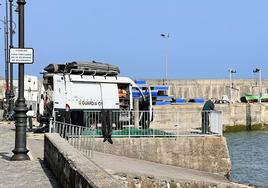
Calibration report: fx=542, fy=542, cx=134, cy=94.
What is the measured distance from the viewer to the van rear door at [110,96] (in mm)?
22109

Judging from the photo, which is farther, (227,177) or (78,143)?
(227,177)

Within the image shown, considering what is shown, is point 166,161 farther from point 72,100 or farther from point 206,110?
point 72,100

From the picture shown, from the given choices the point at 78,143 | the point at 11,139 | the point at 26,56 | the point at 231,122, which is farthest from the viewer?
the point at 231,122

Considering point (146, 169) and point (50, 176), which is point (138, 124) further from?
point (50, 176)

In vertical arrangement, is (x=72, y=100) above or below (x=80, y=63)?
below

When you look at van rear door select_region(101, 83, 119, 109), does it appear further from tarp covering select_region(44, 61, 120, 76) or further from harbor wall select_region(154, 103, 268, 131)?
harbor wall select_region(154, 103, 268, 131)

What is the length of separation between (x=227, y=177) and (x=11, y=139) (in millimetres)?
8215

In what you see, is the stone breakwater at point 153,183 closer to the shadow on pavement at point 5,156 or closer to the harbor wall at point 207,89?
the shadow on pavement at point 5,156

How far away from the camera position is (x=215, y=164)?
19.5 m

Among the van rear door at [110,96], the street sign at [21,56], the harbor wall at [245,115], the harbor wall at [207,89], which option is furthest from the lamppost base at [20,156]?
the harbor wall at [207,89]

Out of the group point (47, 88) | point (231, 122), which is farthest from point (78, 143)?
point (231, 122)

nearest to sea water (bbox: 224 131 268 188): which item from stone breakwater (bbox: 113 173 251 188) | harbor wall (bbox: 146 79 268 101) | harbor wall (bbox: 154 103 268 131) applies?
stone breakwater (bbox: 113 173 251 188)

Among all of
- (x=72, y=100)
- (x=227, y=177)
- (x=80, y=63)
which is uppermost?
(x=80, y=63)

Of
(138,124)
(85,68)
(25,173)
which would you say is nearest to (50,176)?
(25,173)
